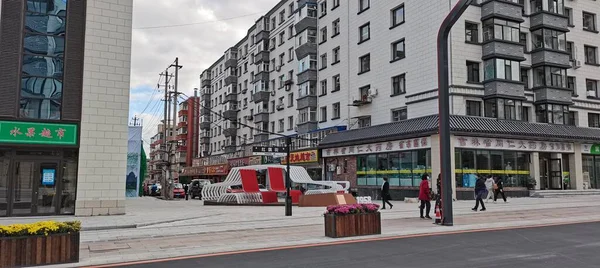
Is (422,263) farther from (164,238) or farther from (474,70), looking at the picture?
(474,70)

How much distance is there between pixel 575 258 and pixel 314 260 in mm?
4694

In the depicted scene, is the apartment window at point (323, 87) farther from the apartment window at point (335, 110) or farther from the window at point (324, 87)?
the apartment window at point (335, 110)

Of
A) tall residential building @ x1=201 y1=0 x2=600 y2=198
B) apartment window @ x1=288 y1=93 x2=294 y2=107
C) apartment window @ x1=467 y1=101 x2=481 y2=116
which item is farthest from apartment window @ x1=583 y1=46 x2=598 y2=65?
apartment window @ x1=288 y1=93 x2=294 y2=107

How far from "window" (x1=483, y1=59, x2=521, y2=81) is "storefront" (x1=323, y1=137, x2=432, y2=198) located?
19.3 feet

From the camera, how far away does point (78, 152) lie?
1809cm

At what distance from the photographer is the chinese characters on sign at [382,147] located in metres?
28.4

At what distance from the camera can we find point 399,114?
107 feet

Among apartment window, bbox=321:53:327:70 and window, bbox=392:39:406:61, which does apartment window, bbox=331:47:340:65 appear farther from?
window, bbox=392:39:406:61

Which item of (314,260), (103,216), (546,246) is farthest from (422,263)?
(103,216)

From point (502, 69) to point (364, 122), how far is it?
11.2 meters

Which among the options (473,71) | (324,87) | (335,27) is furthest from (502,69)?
(324,87)

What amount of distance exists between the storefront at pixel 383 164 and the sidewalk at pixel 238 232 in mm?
10328

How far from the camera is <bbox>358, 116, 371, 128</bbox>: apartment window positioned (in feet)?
118

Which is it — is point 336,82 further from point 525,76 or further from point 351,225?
point 351,225
